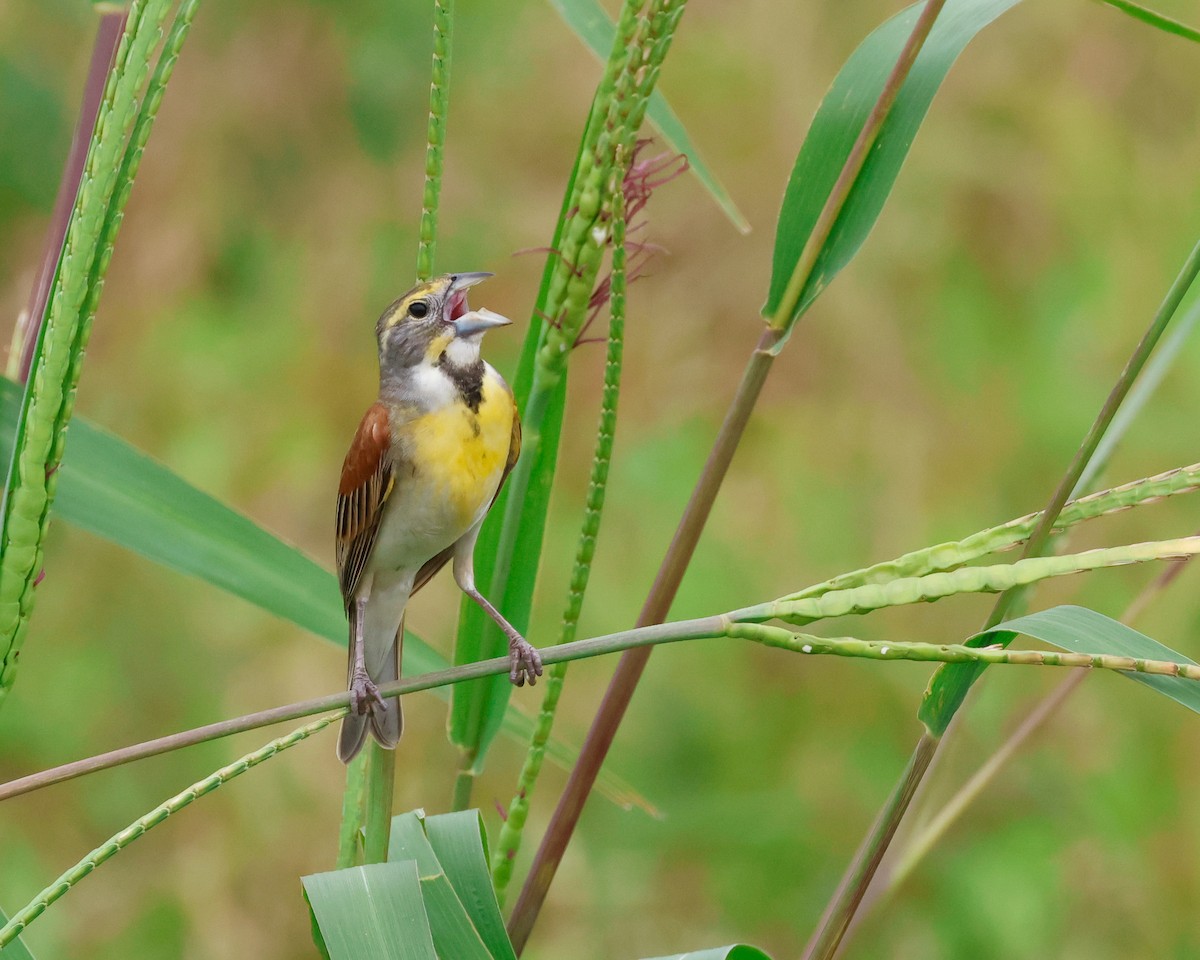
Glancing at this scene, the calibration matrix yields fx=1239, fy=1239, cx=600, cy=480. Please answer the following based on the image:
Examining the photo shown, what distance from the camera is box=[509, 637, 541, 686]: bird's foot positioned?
1119mm

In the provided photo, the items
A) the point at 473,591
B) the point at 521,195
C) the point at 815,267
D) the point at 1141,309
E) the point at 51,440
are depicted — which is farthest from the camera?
the point at 521,195

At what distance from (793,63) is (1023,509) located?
159 centimetres

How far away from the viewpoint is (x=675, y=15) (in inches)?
38.5

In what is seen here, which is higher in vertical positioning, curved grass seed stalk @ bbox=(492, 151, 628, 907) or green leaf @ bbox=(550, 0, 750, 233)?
green leaf @ bbox=(550, 0, 750, 233)

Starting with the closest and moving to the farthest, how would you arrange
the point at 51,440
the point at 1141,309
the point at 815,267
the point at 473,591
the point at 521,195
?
1. the point at 51,440
2. the point at 815,267
3. the point at 473,591
4. the point at 1141,309
5. the point at 521,195

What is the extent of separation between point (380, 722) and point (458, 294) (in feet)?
2.28

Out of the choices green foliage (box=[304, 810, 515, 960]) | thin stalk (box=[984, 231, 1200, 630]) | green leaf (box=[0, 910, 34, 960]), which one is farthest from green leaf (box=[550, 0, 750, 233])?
green leaf (box=[0, 910, 34, 960])

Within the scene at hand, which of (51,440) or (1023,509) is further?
(1023,509)

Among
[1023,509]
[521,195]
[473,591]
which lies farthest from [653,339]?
[473,591]

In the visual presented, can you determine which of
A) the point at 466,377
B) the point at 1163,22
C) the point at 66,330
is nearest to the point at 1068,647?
the point at 1163,22

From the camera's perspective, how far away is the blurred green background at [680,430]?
3113 millimetres

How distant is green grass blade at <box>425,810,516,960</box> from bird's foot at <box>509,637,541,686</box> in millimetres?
140

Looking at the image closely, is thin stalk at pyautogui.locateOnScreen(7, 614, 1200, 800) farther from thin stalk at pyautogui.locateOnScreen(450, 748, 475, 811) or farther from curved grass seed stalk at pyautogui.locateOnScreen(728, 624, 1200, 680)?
thin stalk at pyautogui.locateOnScreen(450, 748, 475, 811)

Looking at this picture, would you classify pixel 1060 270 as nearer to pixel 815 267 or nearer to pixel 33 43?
pixel 815 267
